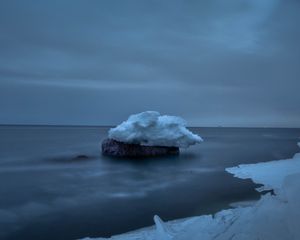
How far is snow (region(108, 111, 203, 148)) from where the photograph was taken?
26891mm

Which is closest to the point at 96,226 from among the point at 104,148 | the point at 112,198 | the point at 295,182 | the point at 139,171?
the point at 112,198

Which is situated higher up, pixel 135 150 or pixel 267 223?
pixel 267 223

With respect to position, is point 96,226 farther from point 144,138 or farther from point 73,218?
point 144,138

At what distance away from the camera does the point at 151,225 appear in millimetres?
10039

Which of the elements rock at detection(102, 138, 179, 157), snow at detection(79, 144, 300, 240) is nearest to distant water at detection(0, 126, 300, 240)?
snow at detection(79, 144, 300, 240)

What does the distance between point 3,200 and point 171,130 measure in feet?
56.2

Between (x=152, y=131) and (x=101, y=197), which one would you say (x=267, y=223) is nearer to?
(x=101, y=197)

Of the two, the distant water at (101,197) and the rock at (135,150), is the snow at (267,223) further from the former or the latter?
the rock at (135,150)

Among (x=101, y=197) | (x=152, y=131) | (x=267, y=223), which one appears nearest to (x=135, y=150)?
(x=152, y=131)

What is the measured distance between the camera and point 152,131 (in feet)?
91.0

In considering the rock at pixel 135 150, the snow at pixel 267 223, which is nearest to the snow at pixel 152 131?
the rock at pixel 135 150

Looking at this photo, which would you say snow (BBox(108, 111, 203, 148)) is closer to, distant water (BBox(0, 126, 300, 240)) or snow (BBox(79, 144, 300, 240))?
distant water (BBox(0, 126, 300, 240))

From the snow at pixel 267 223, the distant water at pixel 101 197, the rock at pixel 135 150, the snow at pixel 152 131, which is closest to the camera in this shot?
the snow at pixel 267 223

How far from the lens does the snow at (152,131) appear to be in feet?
88.2
